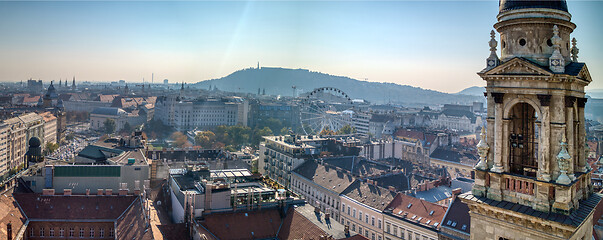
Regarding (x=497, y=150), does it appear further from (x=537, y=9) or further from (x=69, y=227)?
(x=69, y=227)

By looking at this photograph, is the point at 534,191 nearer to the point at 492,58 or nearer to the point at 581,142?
the point at 581,142

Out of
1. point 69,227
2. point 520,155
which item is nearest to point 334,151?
point 69,227

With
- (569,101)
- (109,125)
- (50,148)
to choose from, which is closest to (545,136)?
(569,101)

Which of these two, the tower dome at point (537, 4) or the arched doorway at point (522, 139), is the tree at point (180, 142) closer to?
the arched doorway at point (522, 139)

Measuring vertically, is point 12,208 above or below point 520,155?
below

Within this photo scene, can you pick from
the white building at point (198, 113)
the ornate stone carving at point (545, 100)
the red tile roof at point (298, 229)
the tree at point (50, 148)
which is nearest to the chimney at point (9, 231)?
the red tile roof at point (298, 229)

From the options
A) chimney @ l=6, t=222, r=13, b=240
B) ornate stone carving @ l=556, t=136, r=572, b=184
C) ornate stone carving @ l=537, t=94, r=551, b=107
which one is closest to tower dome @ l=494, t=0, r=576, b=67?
ornate stone carving @ l=537, t=94, r=551, b=107

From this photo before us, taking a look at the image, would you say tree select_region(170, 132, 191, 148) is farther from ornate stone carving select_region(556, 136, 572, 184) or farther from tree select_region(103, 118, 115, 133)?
ornate stone carving select_region(556, 136, 572, 184)
